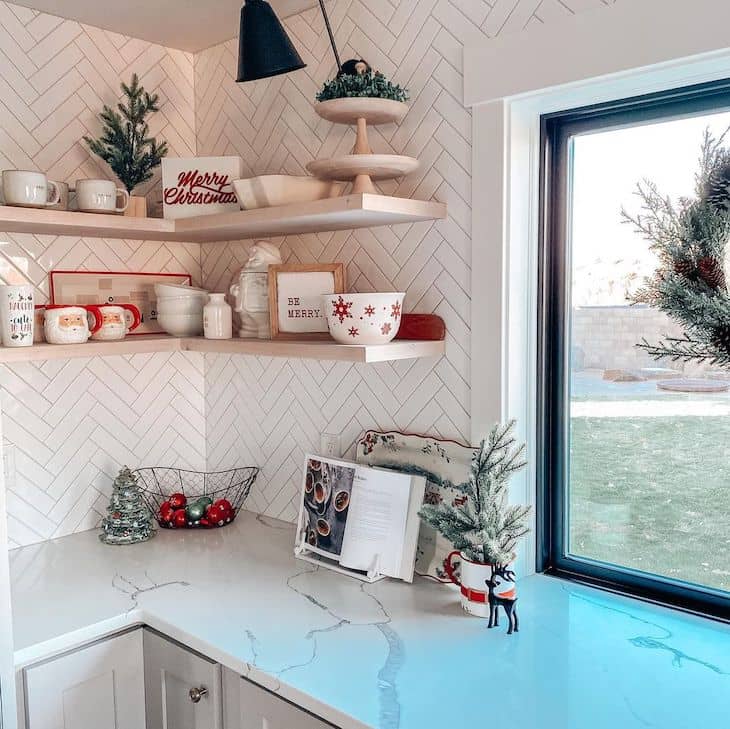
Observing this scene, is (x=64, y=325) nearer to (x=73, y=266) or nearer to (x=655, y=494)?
(x=73, y=266)

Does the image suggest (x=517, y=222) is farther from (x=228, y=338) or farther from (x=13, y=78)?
(x=13, y=78)

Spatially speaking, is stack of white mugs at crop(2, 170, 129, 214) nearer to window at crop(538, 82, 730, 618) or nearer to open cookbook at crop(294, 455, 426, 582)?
open cookbook at crop(294, 455, 426, 582)

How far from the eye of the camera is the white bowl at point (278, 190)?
1.71m

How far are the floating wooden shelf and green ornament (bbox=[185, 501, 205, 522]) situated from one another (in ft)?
1.58

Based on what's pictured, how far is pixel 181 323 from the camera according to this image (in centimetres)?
203

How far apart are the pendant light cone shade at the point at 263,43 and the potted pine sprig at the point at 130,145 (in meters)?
0.56

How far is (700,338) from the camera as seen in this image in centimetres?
118

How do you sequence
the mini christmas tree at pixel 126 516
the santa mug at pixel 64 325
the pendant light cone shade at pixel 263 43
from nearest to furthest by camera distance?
the pendant light cone shade at pixel 263 43
the santa mug at pixel 64 325
the mini christmas tree at pixel 126 516

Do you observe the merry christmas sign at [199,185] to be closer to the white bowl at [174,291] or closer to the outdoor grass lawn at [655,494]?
the white bowl at [174,291]

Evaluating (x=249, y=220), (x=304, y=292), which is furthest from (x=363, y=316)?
(x=249, y=220)

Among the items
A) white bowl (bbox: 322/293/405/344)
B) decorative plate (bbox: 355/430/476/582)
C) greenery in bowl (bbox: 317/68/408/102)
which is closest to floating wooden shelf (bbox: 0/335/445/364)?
white bowl (bbox: 322/293/405/344)

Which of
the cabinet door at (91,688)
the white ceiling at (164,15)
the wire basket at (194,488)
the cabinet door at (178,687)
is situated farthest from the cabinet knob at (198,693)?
the white ceiling at (164,15)

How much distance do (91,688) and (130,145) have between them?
1367mm

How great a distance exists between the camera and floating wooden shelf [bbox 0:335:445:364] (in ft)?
Answer: 5.15
